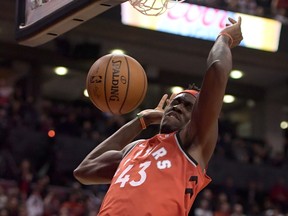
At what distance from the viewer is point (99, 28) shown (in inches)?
657

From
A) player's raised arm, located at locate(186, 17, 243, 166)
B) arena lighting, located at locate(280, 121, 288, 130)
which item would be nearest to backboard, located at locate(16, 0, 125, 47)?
player's raised arm, located at locate(186, 17, 243, 166)

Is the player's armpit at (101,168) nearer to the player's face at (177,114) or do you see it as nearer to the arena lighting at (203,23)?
the player's face at (177,114)

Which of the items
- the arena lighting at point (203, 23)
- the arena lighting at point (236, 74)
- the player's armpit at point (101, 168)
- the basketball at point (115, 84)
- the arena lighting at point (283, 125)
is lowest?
the arena lighting at point (283, 125)

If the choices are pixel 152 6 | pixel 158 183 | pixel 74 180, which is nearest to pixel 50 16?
pixel 152 6

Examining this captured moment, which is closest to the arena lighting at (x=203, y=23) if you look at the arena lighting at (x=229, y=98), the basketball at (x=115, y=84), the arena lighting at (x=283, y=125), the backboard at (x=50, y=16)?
the arena lighting at (x=229, y=98)

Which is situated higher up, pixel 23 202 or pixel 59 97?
pixel 23 202

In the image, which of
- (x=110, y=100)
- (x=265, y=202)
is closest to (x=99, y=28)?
(x=265, y=202)

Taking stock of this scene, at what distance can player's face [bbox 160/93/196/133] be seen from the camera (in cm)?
431

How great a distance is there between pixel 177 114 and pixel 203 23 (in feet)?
37.9

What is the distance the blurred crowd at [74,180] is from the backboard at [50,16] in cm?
593

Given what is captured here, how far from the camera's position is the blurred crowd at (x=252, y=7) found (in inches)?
625

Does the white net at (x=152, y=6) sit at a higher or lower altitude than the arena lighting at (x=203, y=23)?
higher

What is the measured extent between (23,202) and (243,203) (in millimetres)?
5936

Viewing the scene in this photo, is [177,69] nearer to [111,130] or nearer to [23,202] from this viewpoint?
[111,130]
